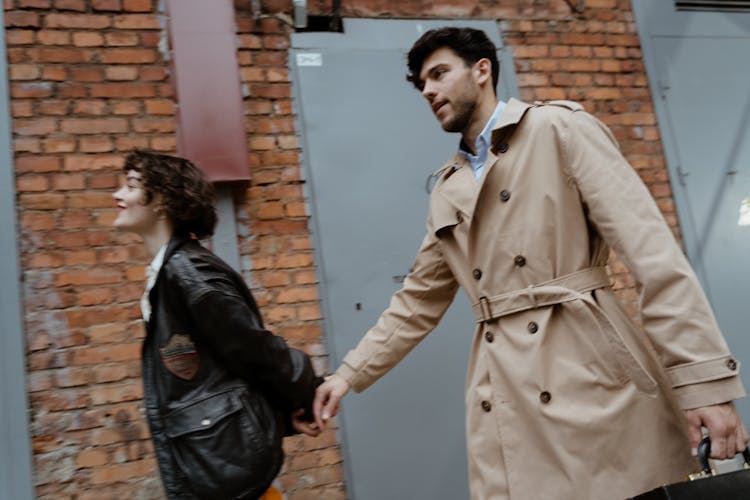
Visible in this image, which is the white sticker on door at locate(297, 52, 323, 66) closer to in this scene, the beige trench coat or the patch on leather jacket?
the beige trench coat

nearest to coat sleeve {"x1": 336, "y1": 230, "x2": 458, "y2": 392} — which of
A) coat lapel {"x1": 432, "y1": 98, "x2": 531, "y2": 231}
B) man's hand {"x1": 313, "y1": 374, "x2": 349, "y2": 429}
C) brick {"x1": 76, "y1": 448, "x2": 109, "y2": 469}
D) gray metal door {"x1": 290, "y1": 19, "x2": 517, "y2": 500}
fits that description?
man's hand {"x1": 313, "y1": 374, "x2": 349, "y2": 429}

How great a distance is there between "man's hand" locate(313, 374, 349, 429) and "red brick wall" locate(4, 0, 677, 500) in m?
1.04

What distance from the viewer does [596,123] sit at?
2.31m

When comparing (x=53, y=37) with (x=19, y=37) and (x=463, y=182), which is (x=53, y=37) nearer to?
(x=19, y=37)

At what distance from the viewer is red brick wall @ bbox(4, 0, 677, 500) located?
3314 millimetres

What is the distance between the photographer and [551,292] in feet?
7.23

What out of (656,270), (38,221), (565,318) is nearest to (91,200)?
(38,221)

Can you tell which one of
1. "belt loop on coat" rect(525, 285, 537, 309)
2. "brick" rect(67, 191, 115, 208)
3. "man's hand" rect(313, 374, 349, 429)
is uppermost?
"brick" rect(67, 191, 115, 208)

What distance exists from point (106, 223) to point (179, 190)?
1.18 m

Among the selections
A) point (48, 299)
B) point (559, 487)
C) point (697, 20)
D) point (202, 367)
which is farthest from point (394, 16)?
point (559, 487)

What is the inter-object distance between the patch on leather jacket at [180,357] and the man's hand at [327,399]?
1.55ft

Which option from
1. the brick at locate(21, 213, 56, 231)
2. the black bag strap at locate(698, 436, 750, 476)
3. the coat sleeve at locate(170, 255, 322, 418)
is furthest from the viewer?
the brick at locate(21, 213, 56, 231)

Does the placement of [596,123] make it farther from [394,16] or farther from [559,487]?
[394,16]

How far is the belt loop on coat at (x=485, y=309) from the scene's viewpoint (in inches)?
91.7
